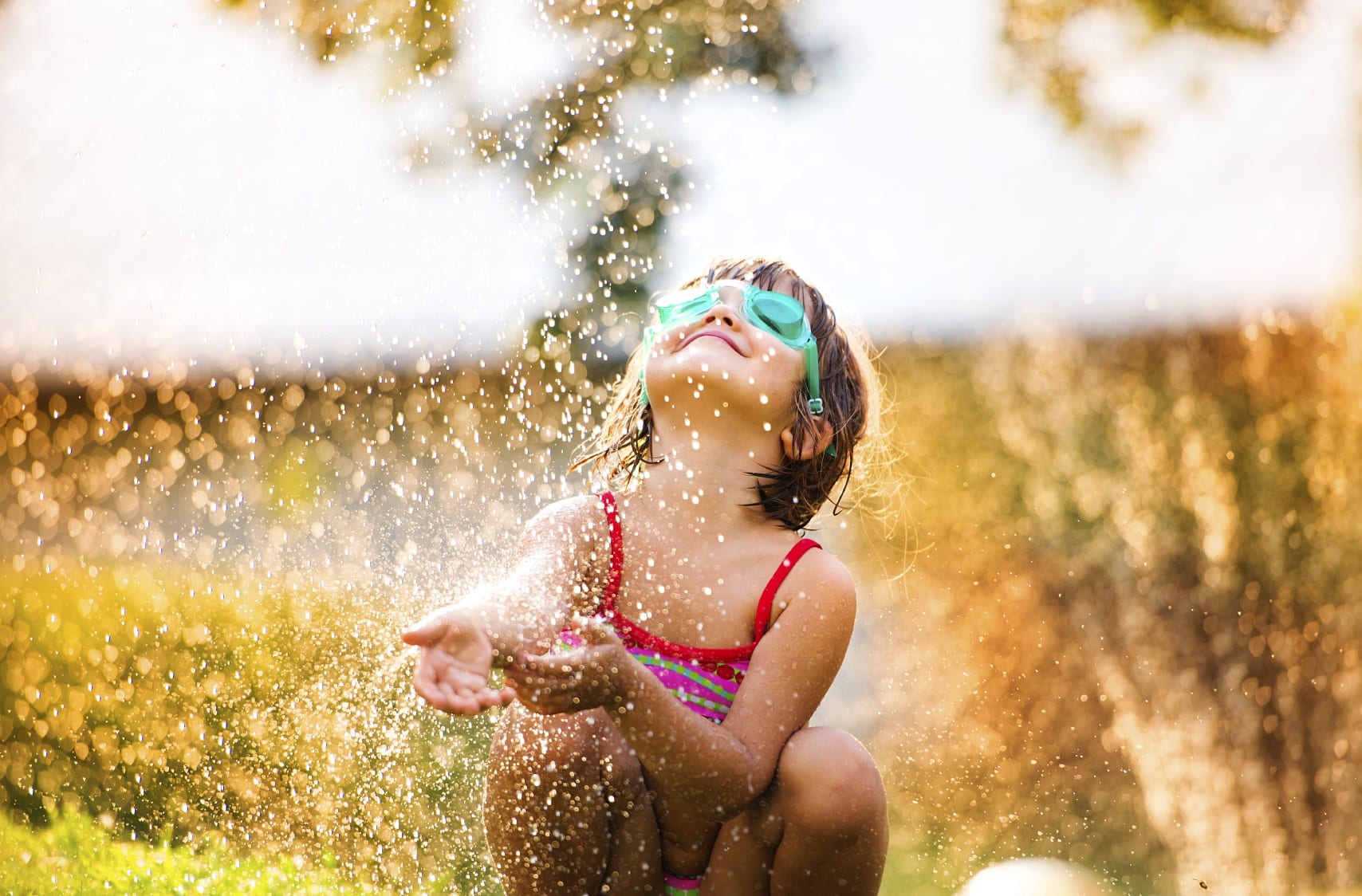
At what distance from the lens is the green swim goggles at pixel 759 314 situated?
6.70 ft

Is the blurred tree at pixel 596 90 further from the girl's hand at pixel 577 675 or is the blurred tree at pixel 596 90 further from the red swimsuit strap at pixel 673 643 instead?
the girl's hand at pixel 577 675

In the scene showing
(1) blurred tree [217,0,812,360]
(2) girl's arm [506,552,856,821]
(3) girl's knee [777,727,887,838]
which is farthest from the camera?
(1) blurred tree [217,0,812,360]

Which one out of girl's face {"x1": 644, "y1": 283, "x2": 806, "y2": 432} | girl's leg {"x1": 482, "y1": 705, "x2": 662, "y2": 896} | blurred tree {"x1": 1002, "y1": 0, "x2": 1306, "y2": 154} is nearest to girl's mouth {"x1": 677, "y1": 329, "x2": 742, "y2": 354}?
girl's face {"x1": 644, "y1": 283, "x2": 806, "y2": 432}

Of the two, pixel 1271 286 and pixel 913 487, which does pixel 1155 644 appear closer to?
pixel 913 487

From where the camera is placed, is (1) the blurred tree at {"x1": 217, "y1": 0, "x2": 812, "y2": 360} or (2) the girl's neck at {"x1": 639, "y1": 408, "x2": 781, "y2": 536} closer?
(2) the girl's neck at {"x1": 639, "y1": 408, "x2": 781, "y2": 536}

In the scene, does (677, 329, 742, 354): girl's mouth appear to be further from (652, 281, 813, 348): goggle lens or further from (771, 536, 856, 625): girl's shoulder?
(771, 536, 856, 625): girl's shoulder

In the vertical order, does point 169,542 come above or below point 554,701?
below

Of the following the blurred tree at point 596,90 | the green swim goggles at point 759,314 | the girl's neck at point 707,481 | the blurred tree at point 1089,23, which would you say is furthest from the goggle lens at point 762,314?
the blurred tree at point 1089,23

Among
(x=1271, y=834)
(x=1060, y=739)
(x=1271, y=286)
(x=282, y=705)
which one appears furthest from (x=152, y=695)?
(x=1271, y=286)

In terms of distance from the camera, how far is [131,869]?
2.77 metres

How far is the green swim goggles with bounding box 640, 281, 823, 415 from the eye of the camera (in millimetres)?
2041

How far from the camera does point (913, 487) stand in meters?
6.93

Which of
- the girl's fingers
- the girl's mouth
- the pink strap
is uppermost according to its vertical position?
the girl's mouth

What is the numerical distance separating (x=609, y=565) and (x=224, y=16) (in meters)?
4.49
